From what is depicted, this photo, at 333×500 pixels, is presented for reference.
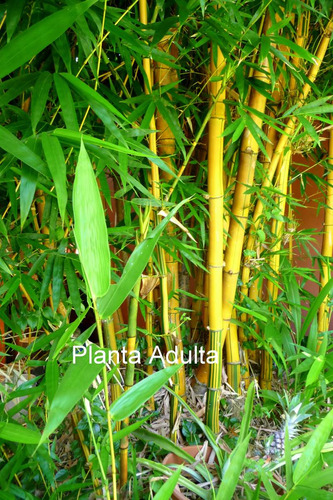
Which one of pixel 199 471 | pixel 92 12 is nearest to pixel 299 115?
pixel 92 12

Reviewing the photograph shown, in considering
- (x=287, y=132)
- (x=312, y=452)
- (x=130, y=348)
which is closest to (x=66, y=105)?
(x=130, y=348)

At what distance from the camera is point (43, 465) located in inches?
31.8

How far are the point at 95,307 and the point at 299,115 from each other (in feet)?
2.38

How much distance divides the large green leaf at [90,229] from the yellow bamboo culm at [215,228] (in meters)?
0.58

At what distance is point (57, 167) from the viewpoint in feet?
1.62

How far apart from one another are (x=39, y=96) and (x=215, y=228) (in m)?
0.51

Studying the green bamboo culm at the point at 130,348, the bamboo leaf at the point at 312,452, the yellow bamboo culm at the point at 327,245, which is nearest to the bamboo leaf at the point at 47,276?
the green bamboo culm at the point at 130,348

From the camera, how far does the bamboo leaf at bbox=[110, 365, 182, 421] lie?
493mm

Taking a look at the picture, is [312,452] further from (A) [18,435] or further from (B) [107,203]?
(B) [107,203]

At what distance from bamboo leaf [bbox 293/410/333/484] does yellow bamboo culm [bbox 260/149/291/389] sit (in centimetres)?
53

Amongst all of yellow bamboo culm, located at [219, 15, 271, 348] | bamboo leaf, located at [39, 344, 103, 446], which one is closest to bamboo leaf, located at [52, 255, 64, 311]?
bamboo leaf, located at [39, 344, 103, 446]

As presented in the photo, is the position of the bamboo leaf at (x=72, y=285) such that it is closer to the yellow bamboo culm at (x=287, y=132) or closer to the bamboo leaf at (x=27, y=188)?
the bamboo leaf at (x=27, y=188)

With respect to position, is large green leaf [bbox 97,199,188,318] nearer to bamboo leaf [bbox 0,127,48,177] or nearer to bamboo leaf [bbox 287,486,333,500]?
bamboo leaf [bbox 0,127,48,177]

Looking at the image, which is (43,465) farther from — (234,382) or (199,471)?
(234,382)
